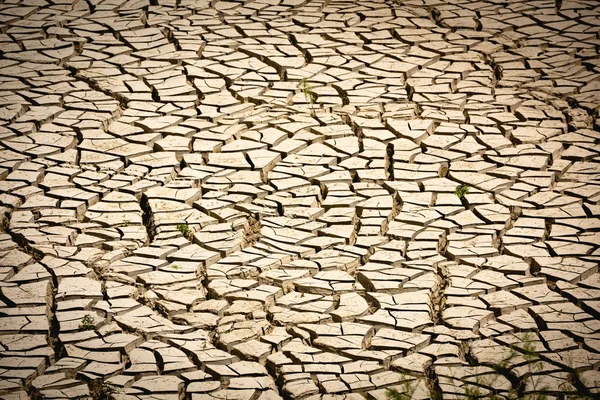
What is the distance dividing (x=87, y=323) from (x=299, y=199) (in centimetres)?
138

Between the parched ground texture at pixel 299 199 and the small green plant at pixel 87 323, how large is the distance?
0.01 meters

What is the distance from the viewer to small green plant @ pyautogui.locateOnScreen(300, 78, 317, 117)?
5582 mm

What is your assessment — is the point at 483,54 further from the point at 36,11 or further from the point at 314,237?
the point at 36,11

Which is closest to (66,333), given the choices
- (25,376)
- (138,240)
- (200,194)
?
(25,376)

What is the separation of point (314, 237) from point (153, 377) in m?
1.22

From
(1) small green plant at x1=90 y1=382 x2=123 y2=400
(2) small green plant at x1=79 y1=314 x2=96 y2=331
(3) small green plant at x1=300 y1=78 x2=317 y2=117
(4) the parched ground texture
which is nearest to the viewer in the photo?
(1) small green plant at x1=90 y1=382 x2=123 y2=400

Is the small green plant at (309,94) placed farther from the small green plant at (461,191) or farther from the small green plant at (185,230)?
the small green plant at (185,230)

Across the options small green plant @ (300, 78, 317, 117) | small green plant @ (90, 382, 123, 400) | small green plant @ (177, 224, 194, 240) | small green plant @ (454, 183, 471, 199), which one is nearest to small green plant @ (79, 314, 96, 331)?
small green plant @ (90, 382, 123, 400)

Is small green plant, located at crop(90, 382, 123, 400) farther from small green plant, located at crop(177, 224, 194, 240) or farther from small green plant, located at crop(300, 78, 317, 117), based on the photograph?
small green plant, located at crop(300, 78, 317, 117)

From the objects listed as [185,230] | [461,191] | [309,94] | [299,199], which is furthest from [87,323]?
[309,94]

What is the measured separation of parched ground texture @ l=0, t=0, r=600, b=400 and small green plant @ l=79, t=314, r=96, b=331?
1 centimetres

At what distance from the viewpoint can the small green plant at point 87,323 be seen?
3753mm

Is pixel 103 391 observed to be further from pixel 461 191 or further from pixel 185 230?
→ pixel 461 191

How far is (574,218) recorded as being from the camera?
4500mm
